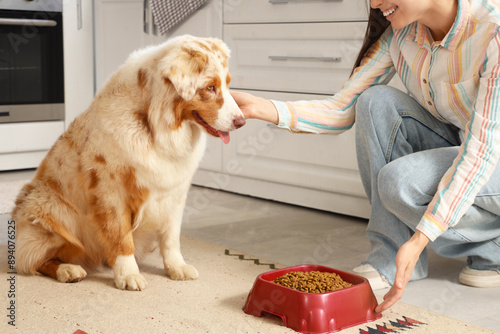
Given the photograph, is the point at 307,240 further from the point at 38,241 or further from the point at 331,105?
the point at 38,241

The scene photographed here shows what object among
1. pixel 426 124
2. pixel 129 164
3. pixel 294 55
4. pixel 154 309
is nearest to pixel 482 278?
pixel 426 124

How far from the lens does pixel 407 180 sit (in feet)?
5.76

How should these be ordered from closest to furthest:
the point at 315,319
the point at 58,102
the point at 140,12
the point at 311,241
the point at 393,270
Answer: the point at 315,319 < the point at 393,270 < the point at 311,241 < the point at 140,12 < the point at 58,102

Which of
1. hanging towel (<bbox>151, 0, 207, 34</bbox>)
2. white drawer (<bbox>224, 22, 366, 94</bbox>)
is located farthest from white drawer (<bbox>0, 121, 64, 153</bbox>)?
white drawer (<bbox>224, 22, 366, 94</bbox>)

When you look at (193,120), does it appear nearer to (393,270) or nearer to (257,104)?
(257,104)

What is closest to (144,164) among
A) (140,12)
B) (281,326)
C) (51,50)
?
(281,326)

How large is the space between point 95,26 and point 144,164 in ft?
7.97

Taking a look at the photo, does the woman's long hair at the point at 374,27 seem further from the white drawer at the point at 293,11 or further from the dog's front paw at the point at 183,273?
the dog's front paw at the point at 183,273

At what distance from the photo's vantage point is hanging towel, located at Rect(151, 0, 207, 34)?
10.7 ft

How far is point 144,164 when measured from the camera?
1.78 metres

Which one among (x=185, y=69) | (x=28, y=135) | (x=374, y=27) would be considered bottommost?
(x=28, y=135)

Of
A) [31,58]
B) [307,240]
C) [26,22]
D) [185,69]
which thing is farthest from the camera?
[31,58]

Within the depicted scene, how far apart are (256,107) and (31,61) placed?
2.24m

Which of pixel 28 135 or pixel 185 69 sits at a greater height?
pixel 185 69
